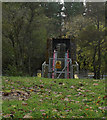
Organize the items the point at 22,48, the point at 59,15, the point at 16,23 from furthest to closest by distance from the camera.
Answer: the point at 59,15 < the point at 22,48 < the point at 16,23

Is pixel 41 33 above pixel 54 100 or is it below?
above

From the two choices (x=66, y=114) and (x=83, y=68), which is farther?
(x=83, y=68)

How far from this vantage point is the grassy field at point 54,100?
644cm

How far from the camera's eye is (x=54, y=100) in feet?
26.0

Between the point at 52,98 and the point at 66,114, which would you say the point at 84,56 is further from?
the point at 66,114

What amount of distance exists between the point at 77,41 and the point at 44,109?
19824mm

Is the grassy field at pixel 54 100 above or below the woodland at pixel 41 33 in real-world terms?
below

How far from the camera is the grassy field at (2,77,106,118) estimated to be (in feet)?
21.1

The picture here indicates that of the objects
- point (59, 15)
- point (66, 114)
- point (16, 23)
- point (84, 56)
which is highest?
point (59, 15)

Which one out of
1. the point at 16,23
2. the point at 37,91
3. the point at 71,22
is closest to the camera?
the point at 37,91

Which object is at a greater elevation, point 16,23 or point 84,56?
point 16,23

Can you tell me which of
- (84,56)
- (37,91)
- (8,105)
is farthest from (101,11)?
(8,105)

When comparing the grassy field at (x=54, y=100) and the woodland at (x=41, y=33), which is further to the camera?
the woodland at (x=41, y=33)

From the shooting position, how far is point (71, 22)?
30.6 metres
